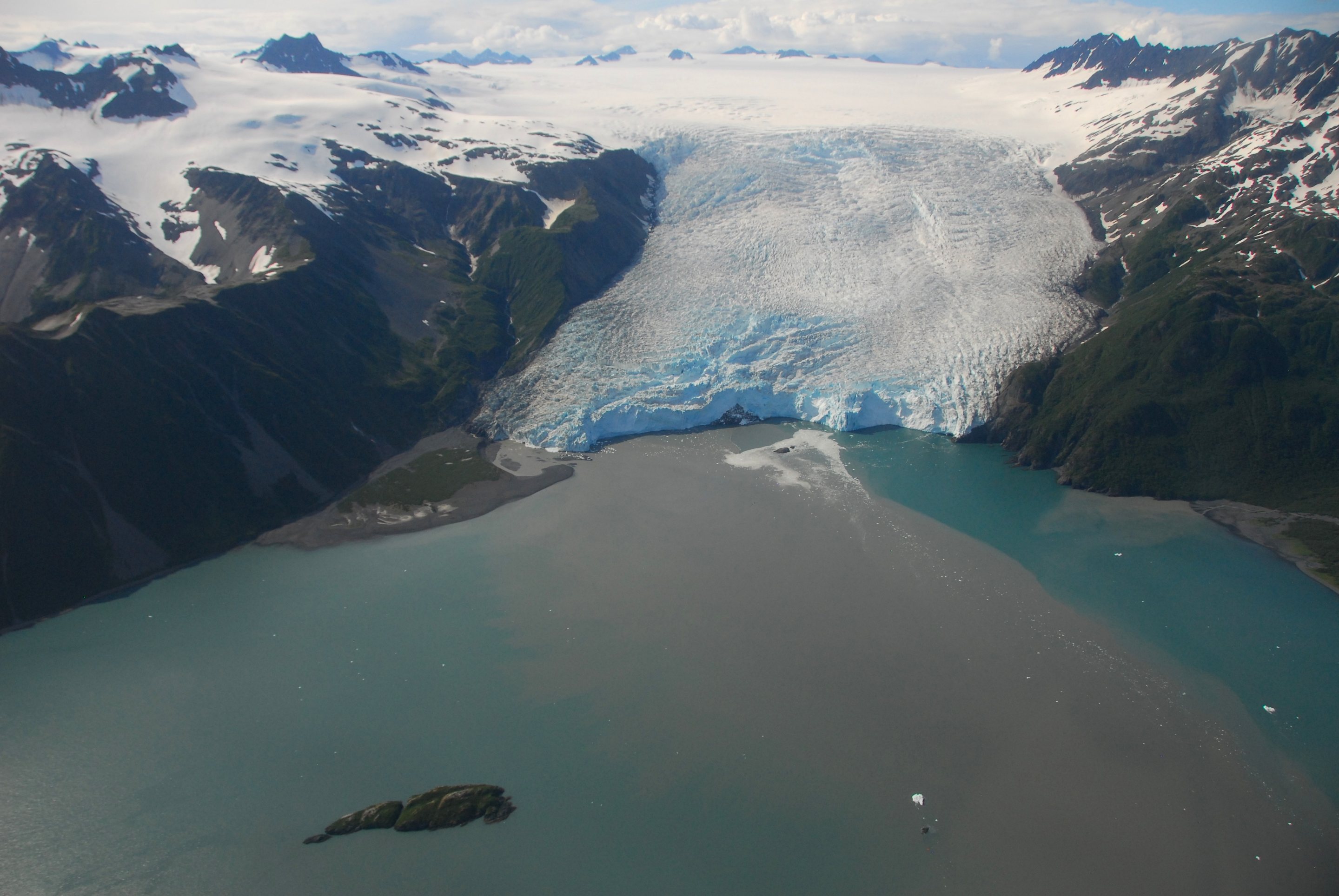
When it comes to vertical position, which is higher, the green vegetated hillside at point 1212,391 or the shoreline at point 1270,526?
the green vegetated hillside at point 1212,391

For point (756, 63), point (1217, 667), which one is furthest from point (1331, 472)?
point (756, 63)

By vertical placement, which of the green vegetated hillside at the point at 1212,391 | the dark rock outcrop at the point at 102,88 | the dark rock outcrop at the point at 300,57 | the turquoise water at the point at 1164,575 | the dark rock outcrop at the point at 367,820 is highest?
the dark rock outcrop at the point at 300,57

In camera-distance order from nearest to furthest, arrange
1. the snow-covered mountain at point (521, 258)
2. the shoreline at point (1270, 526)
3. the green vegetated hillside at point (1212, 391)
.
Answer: the shoreline at point (1270, 526) → the snow-covered mountain at point (521, 258) → the green vegetated hillside at point (1212, 391)

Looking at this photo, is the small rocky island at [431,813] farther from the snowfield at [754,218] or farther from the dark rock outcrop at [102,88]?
the dark rock outcrop at [102,88]

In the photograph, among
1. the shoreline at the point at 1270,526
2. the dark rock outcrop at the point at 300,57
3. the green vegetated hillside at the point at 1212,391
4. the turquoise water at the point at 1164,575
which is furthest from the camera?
the dark rock outcrop at the point at 300,57

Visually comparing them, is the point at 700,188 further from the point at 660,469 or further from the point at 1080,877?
the point at 1080,877

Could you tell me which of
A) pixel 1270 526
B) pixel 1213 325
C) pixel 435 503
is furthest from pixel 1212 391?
pixel 435 503

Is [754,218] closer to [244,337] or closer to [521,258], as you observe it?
[521,258]

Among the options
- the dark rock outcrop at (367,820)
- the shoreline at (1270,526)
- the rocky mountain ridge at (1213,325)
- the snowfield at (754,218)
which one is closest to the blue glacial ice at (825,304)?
the snowfield at (754,218)
